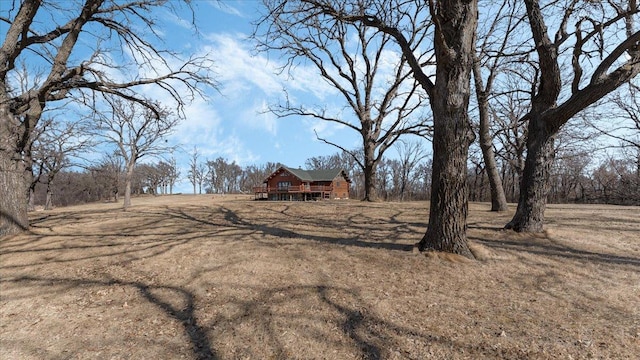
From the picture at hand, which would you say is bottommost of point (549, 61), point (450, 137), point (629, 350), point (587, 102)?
point (629, 350)

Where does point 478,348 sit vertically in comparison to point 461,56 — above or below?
below

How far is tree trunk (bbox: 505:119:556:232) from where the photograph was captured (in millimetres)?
6770

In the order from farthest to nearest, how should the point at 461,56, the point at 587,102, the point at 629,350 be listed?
the point at 587,102, the point at 461,56, the point at 629,350

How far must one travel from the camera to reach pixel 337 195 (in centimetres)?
4394

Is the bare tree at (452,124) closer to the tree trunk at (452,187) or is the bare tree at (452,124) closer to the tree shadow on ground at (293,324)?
the tree trunk at (452,187)

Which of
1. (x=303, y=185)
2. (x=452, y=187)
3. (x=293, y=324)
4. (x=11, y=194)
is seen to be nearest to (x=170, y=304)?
(x=293, y=324)

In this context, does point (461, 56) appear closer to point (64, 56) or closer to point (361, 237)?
point (361, 237)

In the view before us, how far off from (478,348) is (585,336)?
1.10 meters

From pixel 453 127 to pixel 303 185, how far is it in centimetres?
3486

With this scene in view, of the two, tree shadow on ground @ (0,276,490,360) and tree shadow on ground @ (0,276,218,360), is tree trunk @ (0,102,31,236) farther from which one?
tree shadow on ground @ (0,276,490,360)

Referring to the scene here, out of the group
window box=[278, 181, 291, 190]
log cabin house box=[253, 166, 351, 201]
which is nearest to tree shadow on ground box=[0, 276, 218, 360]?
log cabin house box=[253, 166, 351, 201]

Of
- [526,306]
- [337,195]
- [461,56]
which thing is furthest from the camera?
[337,195]

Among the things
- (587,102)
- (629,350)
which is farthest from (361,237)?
(587,102)

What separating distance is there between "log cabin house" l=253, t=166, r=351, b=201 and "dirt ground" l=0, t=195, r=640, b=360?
32.3 m
